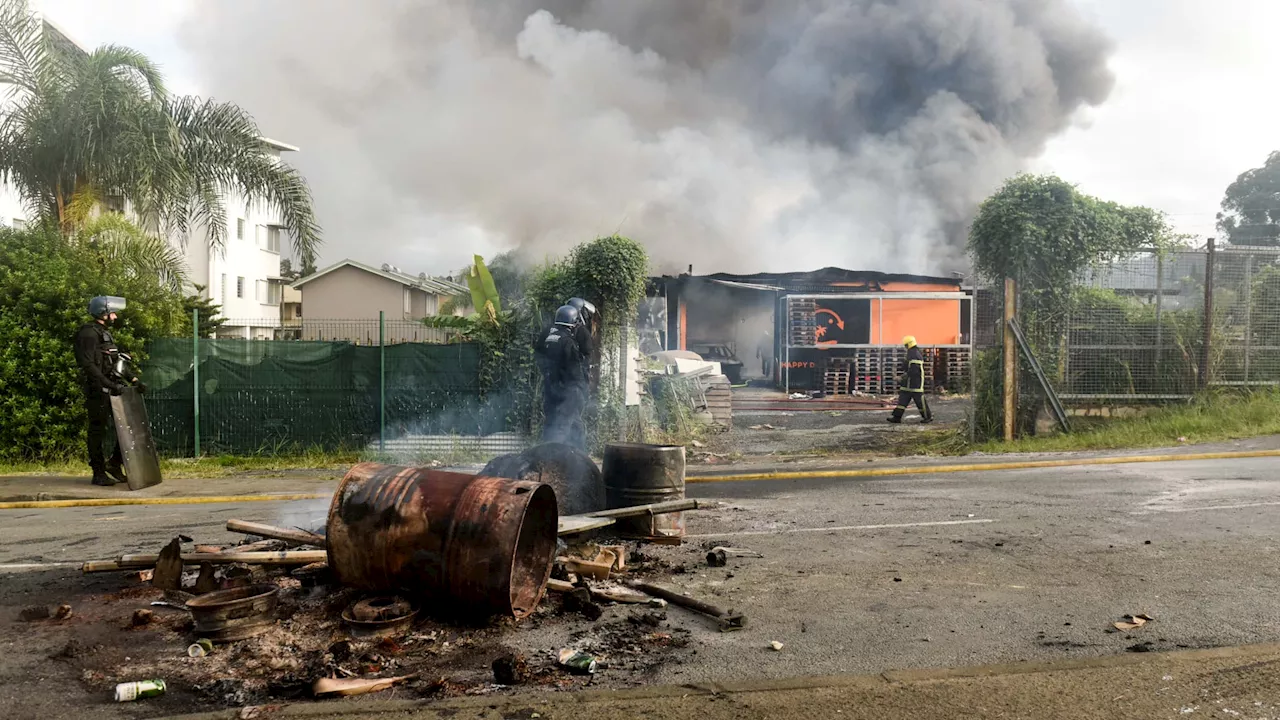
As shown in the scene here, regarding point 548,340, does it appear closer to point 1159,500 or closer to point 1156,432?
point 1159,500

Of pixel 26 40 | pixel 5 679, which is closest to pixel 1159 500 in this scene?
pixel 5 679

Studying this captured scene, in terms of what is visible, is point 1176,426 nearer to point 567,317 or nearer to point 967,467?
point 967,467

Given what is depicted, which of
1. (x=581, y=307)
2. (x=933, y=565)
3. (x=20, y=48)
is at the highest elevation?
(x=20, y=48)

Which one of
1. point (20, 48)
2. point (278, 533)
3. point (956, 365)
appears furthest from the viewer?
point (956, 365)

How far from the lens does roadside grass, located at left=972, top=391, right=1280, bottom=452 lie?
1193 centimetres

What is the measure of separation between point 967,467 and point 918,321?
50.8 feet

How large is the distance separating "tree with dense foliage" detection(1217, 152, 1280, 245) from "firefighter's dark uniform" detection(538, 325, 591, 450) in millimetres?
54751

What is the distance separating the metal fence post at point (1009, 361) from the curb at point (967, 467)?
5.27 ft

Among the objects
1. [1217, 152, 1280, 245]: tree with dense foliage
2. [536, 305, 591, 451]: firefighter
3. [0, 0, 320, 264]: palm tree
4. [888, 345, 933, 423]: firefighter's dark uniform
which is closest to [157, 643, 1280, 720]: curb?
[536, 305, 591, 451]: firefighter

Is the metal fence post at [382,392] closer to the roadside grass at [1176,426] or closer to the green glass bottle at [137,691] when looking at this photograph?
the roadside grass at [1176,426]

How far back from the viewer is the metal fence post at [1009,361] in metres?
12.4

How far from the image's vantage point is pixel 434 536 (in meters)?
4.54

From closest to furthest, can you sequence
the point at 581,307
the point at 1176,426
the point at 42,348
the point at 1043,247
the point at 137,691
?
the point at 137,691 → the point at 581,307 → the point at 42,348 → the point at 1176,426 → the point at 1043,247

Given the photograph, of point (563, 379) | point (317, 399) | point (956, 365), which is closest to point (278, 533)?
point (563, 379)
